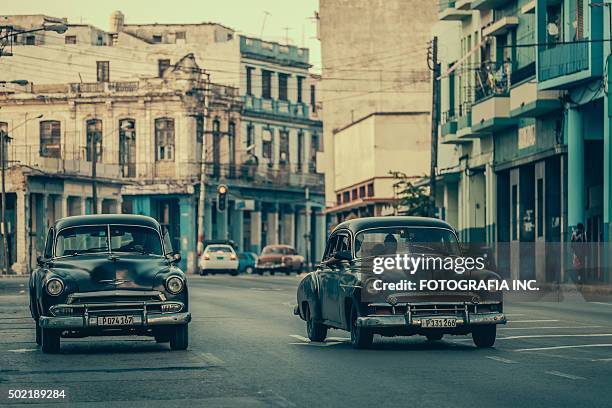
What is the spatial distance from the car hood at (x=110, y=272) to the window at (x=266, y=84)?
93131 millimetres

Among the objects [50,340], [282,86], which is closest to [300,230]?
[282,86]

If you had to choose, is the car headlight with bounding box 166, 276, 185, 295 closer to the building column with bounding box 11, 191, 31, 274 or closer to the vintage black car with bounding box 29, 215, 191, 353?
Answer: the vintage black car with bounding box 29, 215, 191, 353

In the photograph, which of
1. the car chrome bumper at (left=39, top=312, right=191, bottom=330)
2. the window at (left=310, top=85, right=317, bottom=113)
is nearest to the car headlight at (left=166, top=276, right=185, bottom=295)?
the car chrome bumper at (left=39, top=312, right=191, bottom=330)

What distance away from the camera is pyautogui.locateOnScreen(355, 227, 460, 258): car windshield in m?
21.3

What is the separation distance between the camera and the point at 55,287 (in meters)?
20.4

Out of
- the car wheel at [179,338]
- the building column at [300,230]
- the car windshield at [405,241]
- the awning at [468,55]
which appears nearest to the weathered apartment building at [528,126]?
the awning at [468,55]

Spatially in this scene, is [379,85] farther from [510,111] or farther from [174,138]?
[510,111]

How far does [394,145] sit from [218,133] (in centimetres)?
1939

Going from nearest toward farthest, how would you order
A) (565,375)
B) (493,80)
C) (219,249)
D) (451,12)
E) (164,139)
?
(565,375) < (493,80) < (451,12) < (219,249) < (164,139)

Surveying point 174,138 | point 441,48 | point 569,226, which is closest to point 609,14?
point 569,226

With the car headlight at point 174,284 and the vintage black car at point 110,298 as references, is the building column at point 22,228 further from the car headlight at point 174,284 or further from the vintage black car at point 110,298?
the car headlight at point 174,284

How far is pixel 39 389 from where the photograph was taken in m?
15.6

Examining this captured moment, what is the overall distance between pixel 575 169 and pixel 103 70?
6364 centimetres

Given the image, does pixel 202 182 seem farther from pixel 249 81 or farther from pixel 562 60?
pixel 562 60
